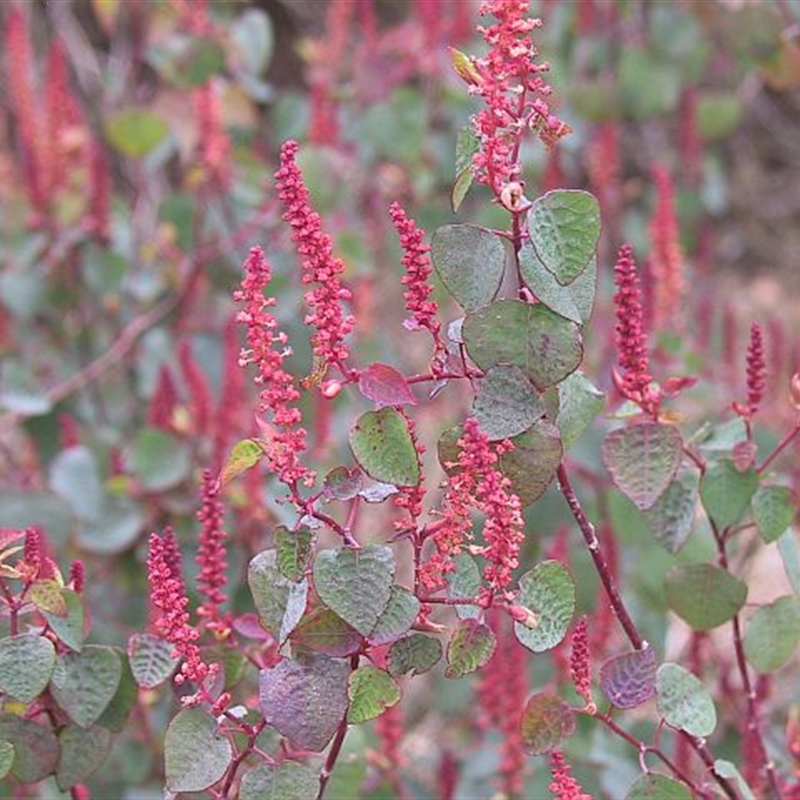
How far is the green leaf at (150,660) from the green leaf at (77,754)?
0.28 feet

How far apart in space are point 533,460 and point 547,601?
0.28 feet

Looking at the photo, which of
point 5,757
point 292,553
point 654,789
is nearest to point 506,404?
point 292,553

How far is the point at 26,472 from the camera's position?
6.47ft

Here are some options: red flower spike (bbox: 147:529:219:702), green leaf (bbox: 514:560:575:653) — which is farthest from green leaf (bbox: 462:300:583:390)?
red flower spike (bbox: 147:529:219:702)

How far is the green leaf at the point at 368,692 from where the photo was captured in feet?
2.85

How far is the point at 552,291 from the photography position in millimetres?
876

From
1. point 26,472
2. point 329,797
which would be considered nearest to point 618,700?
point 329,797

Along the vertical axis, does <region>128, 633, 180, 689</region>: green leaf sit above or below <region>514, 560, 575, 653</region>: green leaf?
below

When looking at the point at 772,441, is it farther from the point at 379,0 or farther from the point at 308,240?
the point at 379,0

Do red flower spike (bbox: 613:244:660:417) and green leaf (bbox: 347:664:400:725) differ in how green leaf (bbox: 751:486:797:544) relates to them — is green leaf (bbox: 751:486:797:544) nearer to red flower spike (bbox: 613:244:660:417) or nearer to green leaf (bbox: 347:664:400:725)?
red flower spike (bbox: 613:244:660:417)

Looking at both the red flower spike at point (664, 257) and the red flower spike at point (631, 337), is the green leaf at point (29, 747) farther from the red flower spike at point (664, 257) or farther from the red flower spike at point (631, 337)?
the red flower spike at point (664, 257)

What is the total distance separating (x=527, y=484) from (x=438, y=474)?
197 cm

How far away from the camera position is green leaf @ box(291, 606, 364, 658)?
0.87 metres

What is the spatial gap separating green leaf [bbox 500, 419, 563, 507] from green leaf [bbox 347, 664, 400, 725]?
0.43 feet
